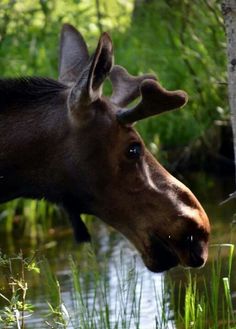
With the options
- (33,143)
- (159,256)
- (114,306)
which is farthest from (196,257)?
(114,306)

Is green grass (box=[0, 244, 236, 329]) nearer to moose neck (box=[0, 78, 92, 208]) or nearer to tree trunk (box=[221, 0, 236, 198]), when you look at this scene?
moose neck (box=[0, 78, 92, 208])

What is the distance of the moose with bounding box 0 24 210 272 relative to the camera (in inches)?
224

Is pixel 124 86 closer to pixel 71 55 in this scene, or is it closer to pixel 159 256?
pixel 71 55

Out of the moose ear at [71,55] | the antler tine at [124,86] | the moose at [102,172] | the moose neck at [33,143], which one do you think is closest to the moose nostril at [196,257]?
the moose at [102,172]

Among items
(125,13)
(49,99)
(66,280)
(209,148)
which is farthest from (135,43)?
(49,99)

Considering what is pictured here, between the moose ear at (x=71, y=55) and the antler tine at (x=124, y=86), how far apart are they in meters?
0.21

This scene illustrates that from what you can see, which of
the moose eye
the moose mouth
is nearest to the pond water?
the moose mouth

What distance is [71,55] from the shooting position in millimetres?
6449

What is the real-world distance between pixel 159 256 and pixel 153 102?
2.38 ft

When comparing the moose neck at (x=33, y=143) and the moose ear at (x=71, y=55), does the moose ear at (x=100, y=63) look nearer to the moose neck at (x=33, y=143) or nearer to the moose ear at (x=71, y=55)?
the moose neck at (x=33, y=143)

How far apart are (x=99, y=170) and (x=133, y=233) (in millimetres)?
332

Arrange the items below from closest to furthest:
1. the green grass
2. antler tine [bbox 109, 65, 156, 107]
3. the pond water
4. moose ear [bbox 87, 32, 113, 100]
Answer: moose ear [bbox 87, 32, 113, 100] < the green grass < antler tine [bbox 109, 65, 156, 107] < the pond water

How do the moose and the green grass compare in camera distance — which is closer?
the green grass

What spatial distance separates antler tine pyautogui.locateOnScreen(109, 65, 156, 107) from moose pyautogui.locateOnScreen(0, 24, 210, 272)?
7.0 inches
